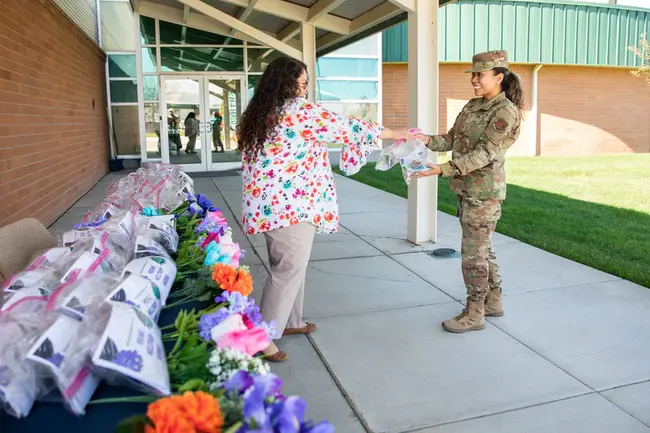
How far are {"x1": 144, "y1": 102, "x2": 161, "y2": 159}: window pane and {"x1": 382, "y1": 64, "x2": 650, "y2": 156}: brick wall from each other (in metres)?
9.24

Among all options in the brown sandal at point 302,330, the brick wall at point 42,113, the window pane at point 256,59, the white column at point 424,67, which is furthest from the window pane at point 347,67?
the brown sandal at point 302,330

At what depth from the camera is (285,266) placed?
3498 millimetres

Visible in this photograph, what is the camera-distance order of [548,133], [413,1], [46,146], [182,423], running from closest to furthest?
[182,423]
[413,1]
[46,146]
[548,133]

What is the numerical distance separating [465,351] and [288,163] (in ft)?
5.38

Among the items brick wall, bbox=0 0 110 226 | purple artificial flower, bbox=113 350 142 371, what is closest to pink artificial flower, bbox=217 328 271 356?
purple artificial flower, bbox=113 350 142 371

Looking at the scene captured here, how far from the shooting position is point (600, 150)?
21422 millimetres

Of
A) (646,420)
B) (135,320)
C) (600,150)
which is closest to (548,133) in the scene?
(600,150)

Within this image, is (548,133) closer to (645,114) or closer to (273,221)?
(645,114)

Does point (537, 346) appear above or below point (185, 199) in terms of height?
below

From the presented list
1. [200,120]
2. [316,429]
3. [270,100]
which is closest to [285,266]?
[270,100]

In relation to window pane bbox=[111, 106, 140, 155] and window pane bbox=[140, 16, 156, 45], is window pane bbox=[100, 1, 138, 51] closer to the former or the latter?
window pane bbox=[140, 16, 156, 45]

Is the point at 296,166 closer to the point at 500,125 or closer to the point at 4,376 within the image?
the point at 500,125

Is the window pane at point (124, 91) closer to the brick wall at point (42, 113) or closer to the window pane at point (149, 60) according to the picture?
the window pane at point (149, 60)

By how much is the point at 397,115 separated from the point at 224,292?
17.0m
